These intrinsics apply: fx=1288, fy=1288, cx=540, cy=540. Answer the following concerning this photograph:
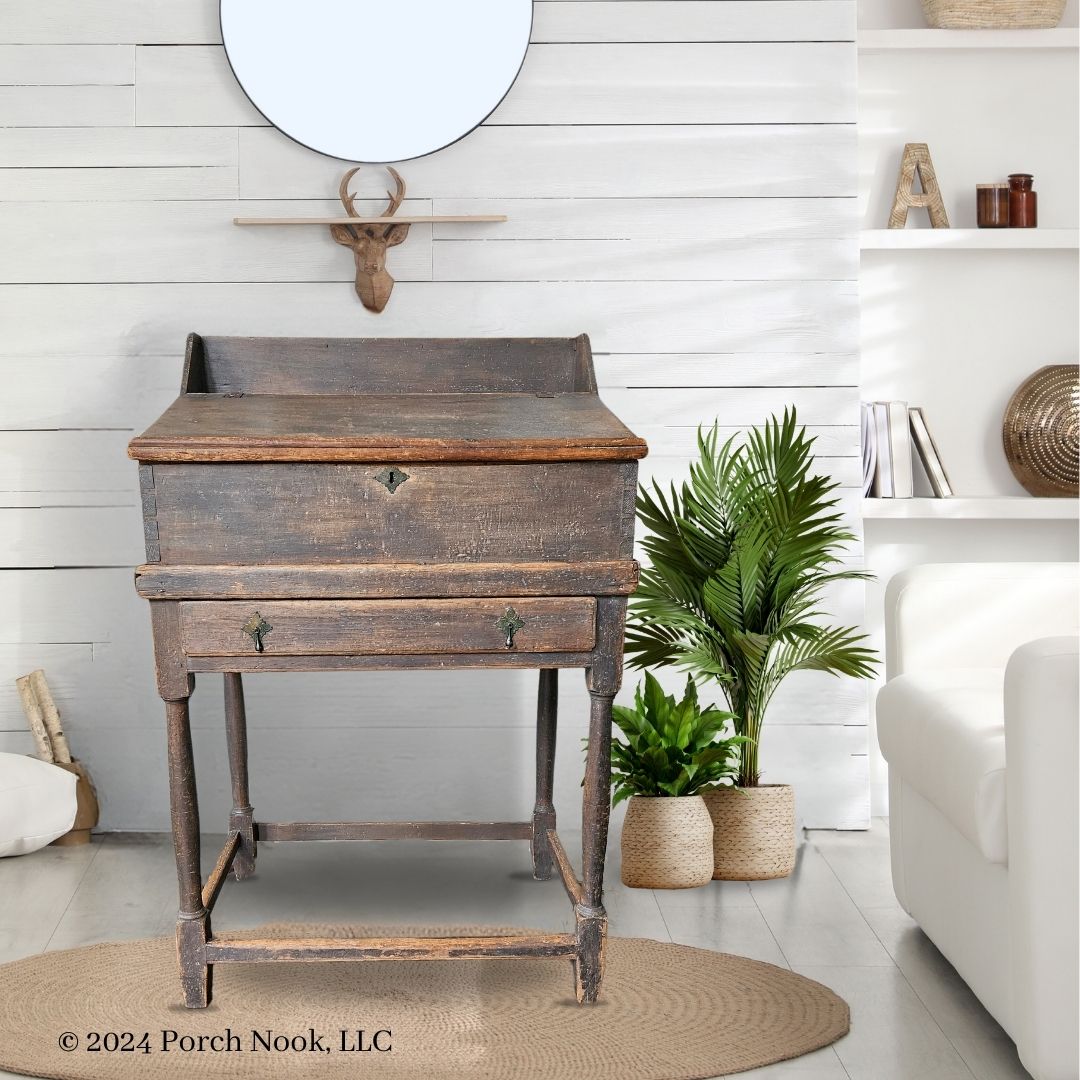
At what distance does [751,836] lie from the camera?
9.30 ft

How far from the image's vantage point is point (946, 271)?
11.2 ft

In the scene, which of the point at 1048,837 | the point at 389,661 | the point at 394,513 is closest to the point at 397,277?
the point at 394,513

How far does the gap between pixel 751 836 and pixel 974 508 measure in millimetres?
1047

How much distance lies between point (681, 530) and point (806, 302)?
0.76 metres

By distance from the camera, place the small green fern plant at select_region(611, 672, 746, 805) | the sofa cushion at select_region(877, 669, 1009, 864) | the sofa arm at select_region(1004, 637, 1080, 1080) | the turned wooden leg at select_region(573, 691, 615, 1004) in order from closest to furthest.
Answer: the sofa arm at select_region(1004, 637, 1080, 1080), the sofa cushion at select_region(877, 669, 1009, 864), the turned wooden leg at select_region(573, 691, 615, 1004), the small green fern plant at select_region(611, 672, 746, 805)

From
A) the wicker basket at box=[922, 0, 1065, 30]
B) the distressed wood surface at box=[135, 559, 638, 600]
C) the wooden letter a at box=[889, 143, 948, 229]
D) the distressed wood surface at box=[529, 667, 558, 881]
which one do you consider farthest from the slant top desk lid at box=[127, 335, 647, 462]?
the wicker basket at box=[922, 0, 1065, 30]

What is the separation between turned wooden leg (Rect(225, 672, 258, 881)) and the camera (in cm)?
278

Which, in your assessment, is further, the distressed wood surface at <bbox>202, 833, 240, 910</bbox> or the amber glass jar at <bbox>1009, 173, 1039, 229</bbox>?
the amber glass jar at <bbox>1009, 173, 1039, 229</bbox>

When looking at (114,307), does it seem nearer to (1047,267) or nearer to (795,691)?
(795,691)

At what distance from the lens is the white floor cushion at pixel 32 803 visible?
2885 millimetres

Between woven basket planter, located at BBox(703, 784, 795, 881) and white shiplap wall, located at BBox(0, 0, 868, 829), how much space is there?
37 centimetres

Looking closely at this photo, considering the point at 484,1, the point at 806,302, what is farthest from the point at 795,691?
the point at 484,1

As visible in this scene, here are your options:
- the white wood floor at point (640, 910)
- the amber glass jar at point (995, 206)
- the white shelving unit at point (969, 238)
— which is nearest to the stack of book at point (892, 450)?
the white shelving unit at point (969, 238)

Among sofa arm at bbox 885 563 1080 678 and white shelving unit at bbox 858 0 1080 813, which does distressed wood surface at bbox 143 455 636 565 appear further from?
white shelving unit at bbox 858 0 1080 813
